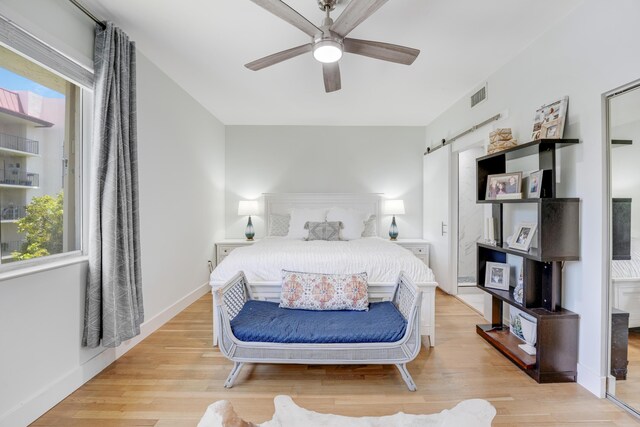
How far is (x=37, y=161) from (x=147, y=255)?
116cm

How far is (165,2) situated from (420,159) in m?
4.02

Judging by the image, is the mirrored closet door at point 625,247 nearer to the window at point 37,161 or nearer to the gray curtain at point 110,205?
the gray curtain at point 110,205

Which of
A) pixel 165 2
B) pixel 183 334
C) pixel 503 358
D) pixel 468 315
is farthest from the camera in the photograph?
pixel 468 315

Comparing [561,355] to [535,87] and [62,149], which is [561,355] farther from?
[62,149]

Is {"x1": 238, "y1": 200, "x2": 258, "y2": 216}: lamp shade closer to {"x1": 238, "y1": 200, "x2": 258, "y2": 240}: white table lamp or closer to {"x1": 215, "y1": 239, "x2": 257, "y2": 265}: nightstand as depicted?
{"x1": 238, "y1": 200, "x2": 258, "y2": 240}: white table lamp

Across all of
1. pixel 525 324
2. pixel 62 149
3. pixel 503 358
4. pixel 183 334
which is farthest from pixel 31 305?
pixel 525 324

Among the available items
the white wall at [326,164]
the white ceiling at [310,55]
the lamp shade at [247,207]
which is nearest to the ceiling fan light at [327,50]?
the white ceiling at [310,55]

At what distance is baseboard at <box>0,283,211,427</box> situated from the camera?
5.25ft

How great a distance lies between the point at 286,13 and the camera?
1.67 metres

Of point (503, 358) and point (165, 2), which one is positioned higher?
point (165, 2)

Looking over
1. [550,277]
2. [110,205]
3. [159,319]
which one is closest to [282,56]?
[110,205]

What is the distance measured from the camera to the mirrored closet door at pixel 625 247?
67.1 inches

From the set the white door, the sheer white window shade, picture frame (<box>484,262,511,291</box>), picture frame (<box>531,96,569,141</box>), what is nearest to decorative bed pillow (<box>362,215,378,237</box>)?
the white door

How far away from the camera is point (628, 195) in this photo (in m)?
1.73
